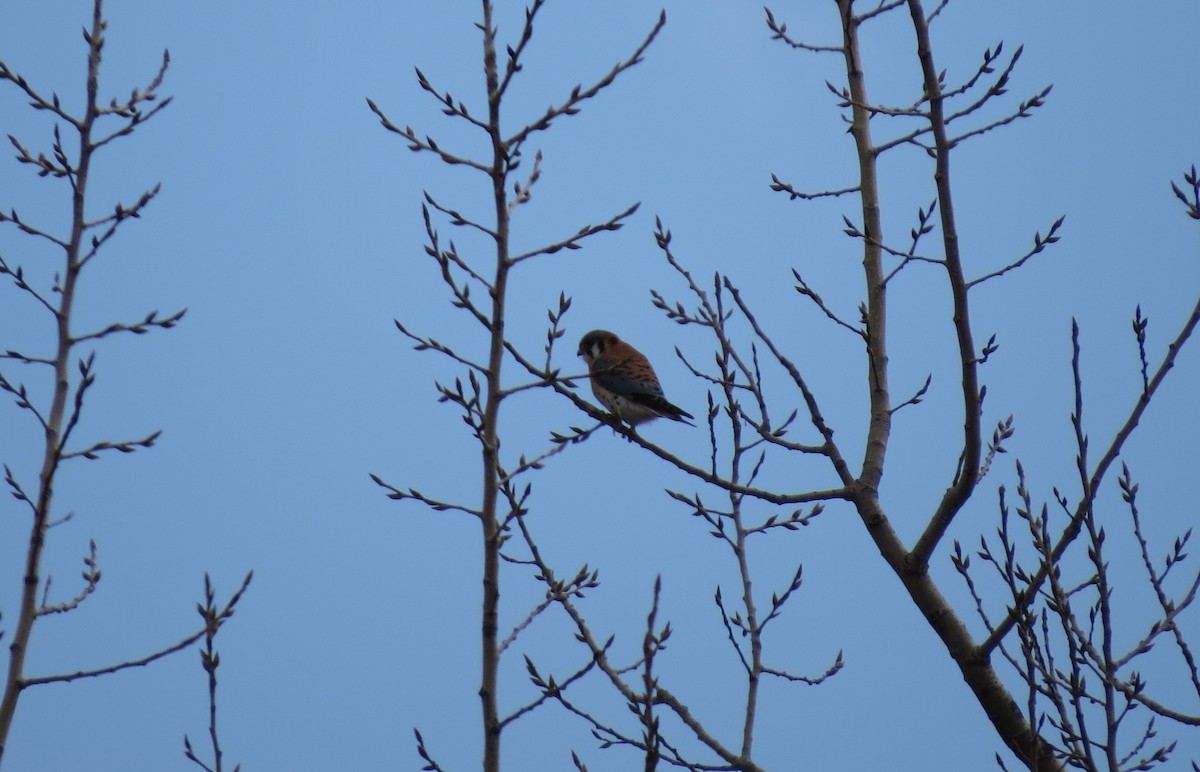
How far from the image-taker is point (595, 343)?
28.6 feet

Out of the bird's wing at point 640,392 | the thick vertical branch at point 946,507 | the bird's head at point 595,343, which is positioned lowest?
the thick vertical branch at point 946,507

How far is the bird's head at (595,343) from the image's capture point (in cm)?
865

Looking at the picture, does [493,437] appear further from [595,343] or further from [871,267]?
[595,343]

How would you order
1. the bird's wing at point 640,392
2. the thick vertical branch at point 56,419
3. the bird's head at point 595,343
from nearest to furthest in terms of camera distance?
the thick vertical branch at point 56,419
the bird's wing at point 640,392
the bird's head at point 595,343

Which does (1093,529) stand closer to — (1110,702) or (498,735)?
(1110,702)

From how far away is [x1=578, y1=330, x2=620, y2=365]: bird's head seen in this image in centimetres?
865

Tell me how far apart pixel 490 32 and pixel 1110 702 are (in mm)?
2203

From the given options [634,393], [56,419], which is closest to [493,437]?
[56,419]

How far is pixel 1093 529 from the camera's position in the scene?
2.58 metres

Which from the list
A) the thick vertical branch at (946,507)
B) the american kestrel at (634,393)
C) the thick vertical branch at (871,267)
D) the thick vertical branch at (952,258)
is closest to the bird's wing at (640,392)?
the american kestrel at (634,393)

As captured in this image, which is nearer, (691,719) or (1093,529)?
(1093,529)

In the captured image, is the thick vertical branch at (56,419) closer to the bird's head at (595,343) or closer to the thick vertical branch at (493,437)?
the thick vertical branch at (493,437)

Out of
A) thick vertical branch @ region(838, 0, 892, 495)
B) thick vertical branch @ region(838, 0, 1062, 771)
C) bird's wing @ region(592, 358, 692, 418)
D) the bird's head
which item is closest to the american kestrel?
bird's wing @ region(592, 358, 692, 418)

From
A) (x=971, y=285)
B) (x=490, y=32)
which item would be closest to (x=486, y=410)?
(x=490, y=32)
